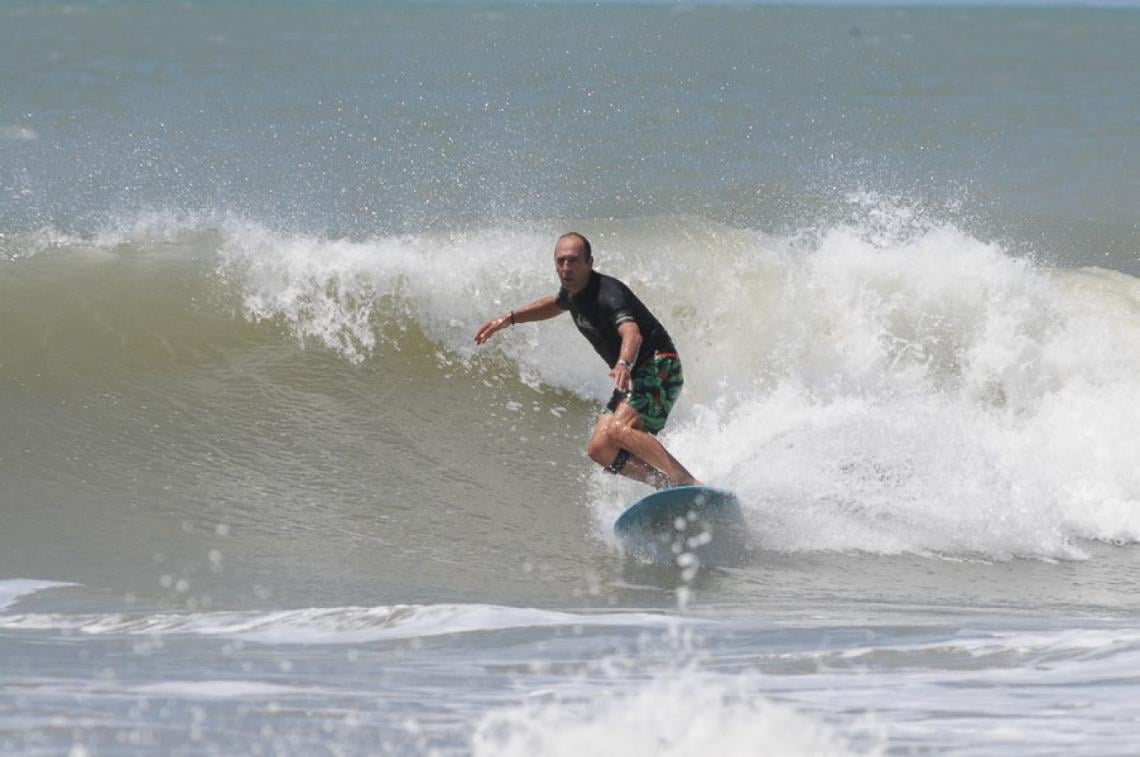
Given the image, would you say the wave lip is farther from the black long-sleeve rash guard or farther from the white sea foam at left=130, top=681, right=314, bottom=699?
the black long-sleeve rash guard

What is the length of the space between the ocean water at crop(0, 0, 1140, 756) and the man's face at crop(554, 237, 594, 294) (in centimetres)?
134

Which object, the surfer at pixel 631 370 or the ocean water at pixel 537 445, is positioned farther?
the surfer at pixel 631 370

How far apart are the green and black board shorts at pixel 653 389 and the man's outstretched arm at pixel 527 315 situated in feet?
1.72

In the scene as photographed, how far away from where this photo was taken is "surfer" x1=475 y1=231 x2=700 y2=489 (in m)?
6.65

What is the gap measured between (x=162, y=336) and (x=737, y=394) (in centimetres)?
400

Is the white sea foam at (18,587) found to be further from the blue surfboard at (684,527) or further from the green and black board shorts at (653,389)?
the green and black board shorts at (653,389)

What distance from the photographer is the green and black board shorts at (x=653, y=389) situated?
681cm

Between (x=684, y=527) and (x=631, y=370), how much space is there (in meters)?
0.78

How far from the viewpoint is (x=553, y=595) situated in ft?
20.0

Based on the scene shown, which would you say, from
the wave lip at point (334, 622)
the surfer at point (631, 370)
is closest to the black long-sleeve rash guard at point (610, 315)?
the surfer at point (631, 370)

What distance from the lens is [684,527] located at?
21.7 feet

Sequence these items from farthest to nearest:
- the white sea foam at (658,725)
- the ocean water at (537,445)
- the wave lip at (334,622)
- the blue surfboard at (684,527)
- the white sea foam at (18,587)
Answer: the blue surfboard at (684,527), the white sea foam at (18,587), the wave lip at (334,622), the ocean water at (537,445), the white sea foam at (658,725)

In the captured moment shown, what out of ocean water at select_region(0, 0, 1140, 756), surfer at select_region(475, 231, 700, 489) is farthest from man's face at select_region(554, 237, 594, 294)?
ocean water at select_region(0, 0, 1140, 756)

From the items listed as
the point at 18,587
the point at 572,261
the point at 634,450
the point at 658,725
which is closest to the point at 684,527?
the point at 634,450
